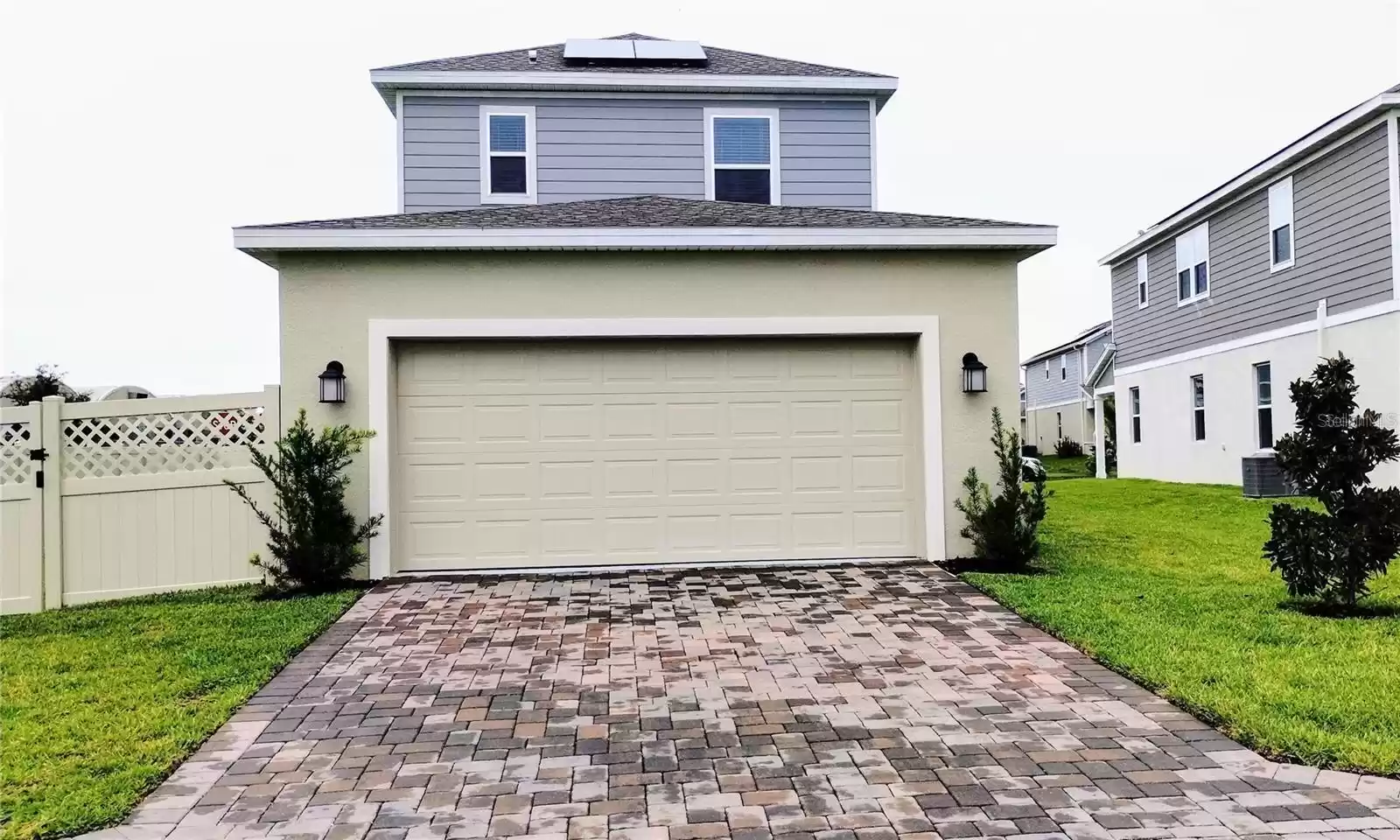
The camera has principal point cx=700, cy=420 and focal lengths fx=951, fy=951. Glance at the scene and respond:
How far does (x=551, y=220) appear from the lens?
9.09 metres

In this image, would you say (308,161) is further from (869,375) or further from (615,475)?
(869,375)

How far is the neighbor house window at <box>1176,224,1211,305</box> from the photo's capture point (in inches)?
701

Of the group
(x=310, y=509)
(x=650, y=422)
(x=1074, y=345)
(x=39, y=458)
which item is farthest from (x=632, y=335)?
(x=1074, y=345)

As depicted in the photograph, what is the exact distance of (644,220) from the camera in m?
9.23

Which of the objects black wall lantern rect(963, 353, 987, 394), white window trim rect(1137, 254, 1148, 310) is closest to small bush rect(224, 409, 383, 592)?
black wall lantern rect(963, 353, 987, 394)

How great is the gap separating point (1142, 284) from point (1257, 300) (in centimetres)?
506

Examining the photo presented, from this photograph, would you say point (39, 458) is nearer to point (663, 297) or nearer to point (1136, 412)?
point (663, 297)

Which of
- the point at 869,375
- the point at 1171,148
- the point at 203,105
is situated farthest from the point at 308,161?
the point at 1171,148

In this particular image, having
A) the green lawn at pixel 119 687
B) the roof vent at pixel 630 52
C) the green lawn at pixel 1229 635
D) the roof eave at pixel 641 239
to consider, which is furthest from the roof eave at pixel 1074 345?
the green lawn at pixel 119 687

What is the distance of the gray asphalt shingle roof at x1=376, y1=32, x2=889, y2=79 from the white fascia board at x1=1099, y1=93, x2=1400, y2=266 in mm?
6227

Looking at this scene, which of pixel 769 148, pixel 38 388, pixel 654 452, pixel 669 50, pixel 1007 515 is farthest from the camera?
pixel 38 388

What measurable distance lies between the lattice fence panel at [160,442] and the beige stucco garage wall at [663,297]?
0.50 metres

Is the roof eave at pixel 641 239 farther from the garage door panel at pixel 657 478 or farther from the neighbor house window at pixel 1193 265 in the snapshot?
the neighbor house window at pixel 1193 265

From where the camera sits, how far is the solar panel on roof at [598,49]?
13.7 metres
